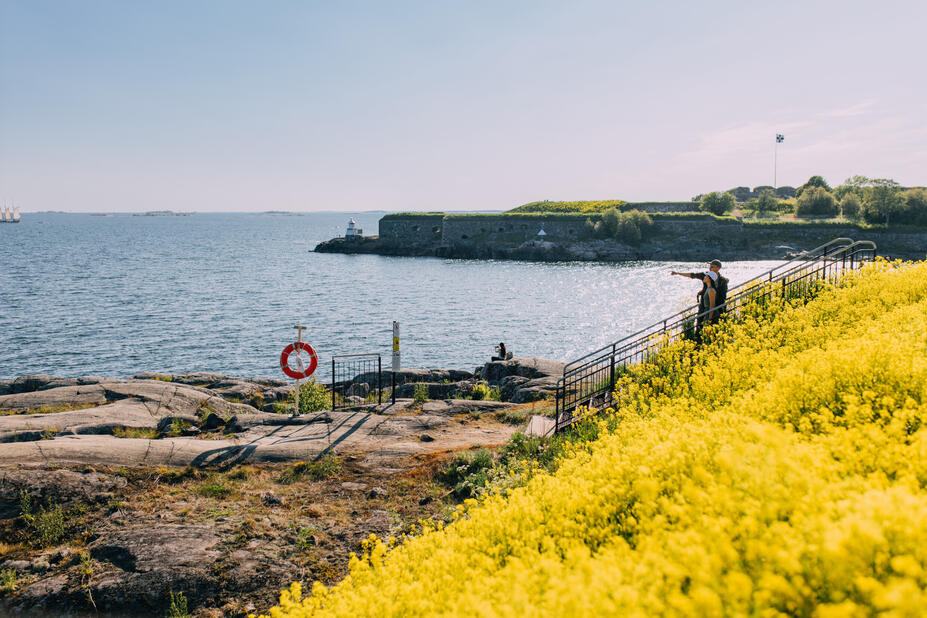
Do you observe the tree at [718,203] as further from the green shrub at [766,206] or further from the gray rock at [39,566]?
the gray rock at [39,566]

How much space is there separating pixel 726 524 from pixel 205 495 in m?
9.78

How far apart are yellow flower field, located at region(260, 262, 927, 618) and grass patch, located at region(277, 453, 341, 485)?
548 cm

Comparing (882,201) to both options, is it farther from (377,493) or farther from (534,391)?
(377,493)

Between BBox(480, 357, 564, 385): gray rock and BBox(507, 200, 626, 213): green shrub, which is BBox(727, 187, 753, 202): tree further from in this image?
BBox(480, 357, 564, 385): gray rock

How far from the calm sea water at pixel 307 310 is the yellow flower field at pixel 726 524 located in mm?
10403

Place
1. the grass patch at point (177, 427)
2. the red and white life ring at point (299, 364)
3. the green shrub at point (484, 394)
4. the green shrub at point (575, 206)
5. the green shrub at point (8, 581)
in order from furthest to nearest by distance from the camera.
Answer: the green shrub at point (575, 206) → the green shrub at point (484, 394) → the red and white life ring at point (299, 364) → the grass patch at point (177, 427) → the green shrub at point (8, 581)

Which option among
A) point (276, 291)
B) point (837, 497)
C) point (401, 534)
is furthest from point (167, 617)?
point (276, 291)

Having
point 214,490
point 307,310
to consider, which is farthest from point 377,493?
point 307,310

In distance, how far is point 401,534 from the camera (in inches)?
362

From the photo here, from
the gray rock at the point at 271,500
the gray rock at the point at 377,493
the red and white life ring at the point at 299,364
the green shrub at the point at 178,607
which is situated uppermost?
the red and white life ring at the point at 299,364

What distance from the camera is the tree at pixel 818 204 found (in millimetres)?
100544

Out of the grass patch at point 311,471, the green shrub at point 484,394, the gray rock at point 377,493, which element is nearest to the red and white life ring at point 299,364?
the grass patch at point 311,471

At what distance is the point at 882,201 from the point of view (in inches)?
3568

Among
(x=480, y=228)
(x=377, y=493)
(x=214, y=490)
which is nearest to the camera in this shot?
(x=214, y=490)
